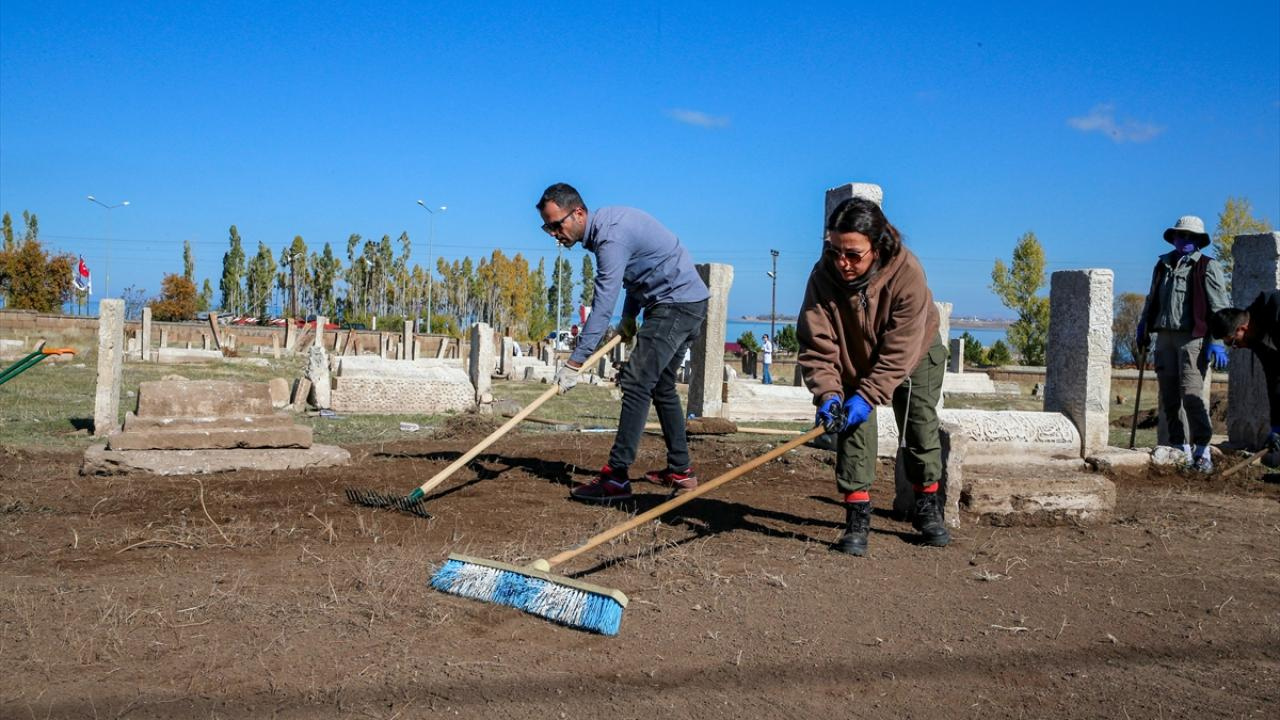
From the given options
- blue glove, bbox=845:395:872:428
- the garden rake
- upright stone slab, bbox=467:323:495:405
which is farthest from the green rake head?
upright stone slab, bbox=467:323:495:405

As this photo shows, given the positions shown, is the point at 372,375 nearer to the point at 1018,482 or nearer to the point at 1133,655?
the point at 1018,482

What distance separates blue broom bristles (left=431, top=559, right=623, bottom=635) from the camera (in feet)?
10.9

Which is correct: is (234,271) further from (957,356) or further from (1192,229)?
(1192,229)

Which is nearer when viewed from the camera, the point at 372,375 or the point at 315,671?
the point at 315,671

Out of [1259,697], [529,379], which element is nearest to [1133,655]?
[1259,697]

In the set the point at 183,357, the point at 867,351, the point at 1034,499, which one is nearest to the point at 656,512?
the point at 867,351

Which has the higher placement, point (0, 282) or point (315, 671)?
point (0, 282)

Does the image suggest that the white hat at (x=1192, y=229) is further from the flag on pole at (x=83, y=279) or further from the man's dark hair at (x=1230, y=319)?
the flag on pole at (x=83, y=279)

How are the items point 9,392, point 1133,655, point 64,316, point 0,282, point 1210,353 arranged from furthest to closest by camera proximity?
point 0,282, point 64,316, point 9,392, point 1210,353, point 1133,655

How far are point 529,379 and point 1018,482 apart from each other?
16.8 m

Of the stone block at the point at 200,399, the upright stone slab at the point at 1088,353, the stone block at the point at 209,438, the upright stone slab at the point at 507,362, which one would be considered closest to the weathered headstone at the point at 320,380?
the stone block at the point at 200,399

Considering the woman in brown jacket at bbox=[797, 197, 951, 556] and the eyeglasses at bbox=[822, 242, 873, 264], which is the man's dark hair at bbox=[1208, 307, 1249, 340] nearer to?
the woman in brown jacket at bbox=[797, 197, 951, 556]

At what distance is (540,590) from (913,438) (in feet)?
6.80

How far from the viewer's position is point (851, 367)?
176 inches
